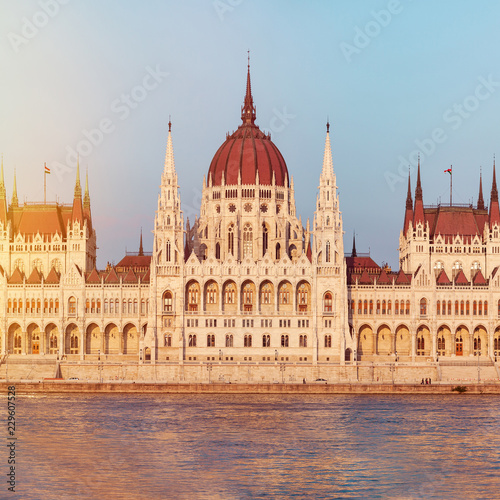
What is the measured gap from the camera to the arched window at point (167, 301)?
144 m

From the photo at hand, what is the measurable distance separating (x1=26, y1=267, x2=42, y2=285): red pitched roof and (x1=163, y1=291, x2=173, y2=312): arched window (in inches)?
690

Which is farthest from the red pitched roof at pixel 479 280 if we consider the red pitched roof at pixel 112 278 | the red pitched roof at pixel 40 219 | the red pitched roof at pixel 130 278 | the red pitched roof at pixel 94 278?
the red pitched roof at pixel 40 219

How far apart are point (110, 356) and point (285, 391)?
2815cm

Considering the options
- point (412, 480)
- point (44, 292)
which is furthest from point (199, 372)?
point (412, 480)

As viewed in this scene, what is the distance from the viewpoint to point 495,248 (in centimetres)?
15625

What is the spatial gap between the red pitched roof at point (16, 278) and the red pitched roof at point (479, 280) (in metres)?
56.0

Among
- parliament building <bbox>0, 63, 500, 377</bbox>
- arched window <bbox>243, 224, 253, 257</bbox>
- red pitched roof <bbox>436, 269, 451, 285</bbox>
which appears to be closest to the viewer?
parliament building <bbox>0, 63, 500, 377</bbox>

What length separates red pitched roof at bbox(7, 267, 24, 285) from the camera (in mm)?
151750

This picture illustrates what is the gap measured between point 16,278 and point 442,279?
174ft

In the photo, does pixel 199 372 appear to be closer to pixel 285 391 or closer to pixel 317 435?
pixel 285 391

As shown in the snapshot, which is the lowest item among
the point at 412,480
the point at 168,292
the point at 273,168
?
the point at 412,480

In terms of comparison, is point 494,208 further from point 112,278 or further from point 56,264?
point 56,264

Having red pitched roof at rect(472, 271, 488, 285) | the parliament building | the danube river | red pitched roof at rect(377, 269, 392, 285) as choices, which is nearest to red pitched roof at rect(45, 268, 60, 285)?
the parliament building

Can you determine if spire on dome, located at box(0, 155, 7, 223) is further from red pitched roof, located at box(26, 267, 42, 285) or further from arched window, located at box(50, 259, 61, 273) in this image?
red pitched roof, located at box(26, 267, 42, 285)
